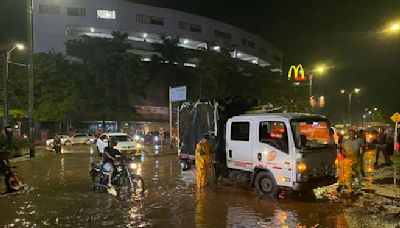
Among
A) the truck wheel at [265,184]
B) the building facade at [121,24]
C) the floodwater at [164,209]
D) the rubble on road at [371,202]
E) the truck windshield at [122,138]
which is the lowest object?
the floodwater at [164,209]

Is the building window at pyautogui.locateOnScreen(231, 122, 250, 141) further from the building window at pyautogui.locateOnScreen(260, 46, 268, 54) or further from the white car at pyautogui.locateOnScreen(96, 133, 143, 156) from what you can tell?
the building window at pyautogui.locateOnScreen(260, 46, 268, 54)

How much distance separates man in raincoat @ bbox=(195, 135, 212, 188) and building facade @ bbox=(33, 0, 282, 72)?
36.0 m

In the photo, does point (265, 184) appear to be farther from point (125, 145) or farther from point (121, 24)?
point (121, 24)

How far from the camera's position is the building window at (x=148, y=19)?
63312 mm

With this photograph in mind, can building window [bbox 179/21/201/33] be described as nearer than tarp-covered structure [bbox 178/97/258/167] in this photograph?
No

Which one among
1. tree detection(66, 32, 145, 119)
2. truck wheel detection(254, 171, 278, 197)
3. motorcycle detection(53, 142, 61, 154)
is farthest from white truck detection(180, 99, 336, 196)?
tree detection(66, 32, 145, 119)

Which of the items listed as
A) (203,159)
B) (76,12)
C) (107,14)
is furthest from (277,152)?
(107,14)

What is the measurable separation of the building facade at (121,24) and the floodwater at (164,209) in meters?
37.0

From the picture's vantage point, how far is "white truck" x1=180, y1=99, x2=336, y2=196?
1083 centimetres

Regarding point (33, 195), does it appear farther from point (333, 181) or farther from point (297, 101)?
point (297, 101)

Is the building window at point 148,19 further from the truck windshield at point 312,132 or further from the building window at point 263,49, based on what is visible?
the truck windshield at point 312,132

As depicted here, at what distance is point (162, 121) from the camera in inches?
2373

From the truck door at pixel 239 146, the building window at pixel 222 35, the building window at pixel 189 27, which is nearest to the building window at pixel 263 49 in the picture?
the building window at pixel 222 35

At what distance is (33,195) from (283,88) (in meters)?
43.7
